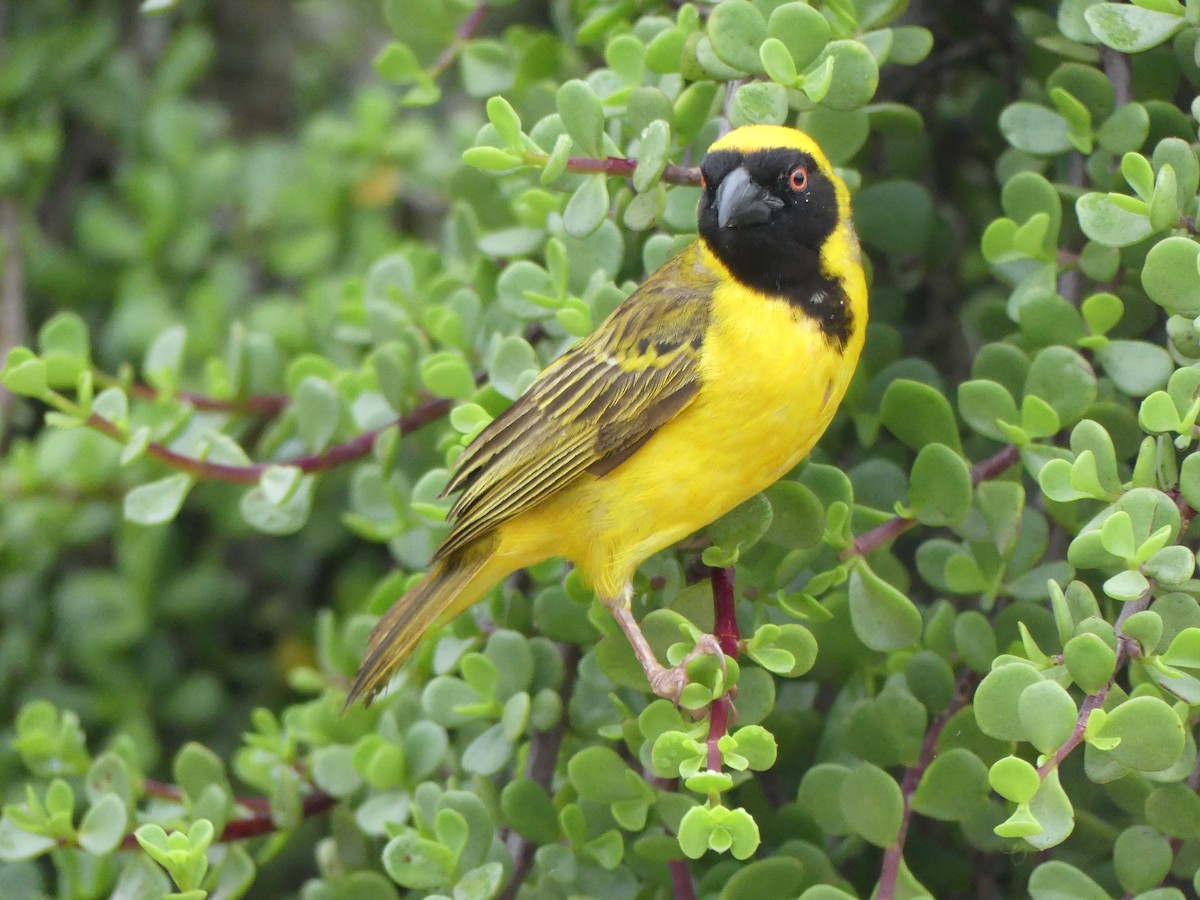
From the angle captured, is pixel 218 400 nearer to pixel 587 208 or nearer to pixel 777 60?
pixel 587 208

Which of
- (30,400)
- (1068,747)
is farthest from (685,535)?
(30,400)

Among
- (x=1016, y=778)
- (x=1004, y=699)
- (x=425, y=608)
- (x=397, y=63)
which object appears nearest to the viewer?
(x=1016, y=778)

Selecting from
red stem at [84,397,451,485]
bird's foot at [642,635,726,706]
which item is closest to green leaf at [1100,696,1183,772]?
bird's foot at [642,635,726,706]

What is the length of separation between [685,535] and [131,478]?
154 cm

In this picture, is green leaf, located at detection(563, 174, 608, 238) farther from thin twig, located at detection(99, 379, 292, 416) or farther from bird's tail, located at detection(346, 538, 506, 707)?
thin twig, located at detection(99, 379, 292, 416)

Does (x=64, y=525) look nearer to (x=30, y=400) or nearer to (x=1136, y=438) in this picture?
(x=30, y=400)

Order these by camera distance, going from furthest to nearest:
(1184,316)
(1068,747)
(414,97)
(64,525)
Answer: (64,525) → (414,97) → (1184,316) → (1068,747)

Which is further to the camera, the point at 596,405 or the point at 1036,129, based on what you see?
the point at 596,405

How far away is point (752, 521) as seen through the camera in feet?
6.24

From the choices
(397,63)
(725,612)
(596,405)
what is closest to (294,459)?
(596,405)

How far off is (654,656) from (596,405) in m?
0.47

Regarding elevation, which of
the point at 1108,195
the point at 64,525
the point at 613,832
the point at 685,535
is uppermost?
the point at 1108,195

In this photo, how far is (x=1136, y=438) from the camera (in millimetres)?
1831

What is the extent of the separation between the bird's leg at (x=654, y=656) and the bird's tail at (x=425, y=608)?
0.29m
